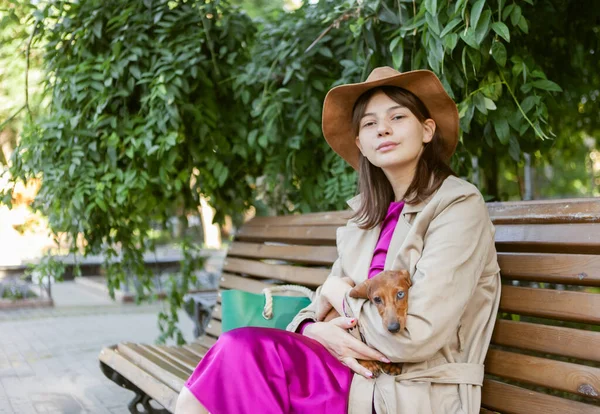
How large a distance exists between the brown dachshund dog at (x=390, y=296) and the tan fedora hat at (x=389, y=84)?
2.29 feet

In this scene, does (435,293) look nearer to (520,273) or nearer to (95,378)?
(520,273)

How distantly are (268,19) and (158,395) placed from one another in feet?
8.42

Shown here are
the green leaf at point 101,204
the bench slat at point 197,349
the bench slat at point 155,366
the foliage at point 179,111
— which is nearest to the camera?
the bench slat at point 155,366

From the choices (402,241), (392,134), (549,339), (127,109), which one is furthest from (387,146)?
(127,109)

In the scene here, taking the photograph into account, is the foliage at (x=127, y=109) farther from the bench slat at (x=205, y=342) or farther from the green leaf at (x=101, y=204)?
the bench slat at (x=205, y=342)

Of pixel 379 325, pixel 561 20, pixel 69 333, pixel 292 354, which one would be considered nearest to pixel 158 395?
pixel 292 354

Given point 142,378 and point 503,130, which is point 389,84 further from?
point 142,378

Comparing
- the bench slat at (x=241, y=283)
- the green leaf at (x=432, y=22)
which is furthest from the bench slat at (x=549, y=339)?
the bench slat at (x=241, y=283)

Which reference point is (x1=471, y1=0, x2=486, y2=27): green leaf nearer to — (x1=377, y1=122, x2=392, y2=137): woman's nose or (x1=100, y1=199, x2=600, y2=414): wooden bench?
(x1=377, y1=122, x2=392, y2=137): woman's nose

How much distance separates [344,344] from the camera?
7.02 ft

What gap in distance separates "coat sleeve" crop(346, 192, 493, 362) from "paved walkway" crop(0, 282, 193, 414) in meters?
2.69

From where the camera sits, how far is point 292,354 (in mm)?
2125

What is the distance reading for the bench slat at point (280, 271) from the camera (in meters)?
3.29

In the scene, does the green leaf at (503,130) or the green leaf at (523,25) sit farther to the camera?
the green leaf at (503,130)
